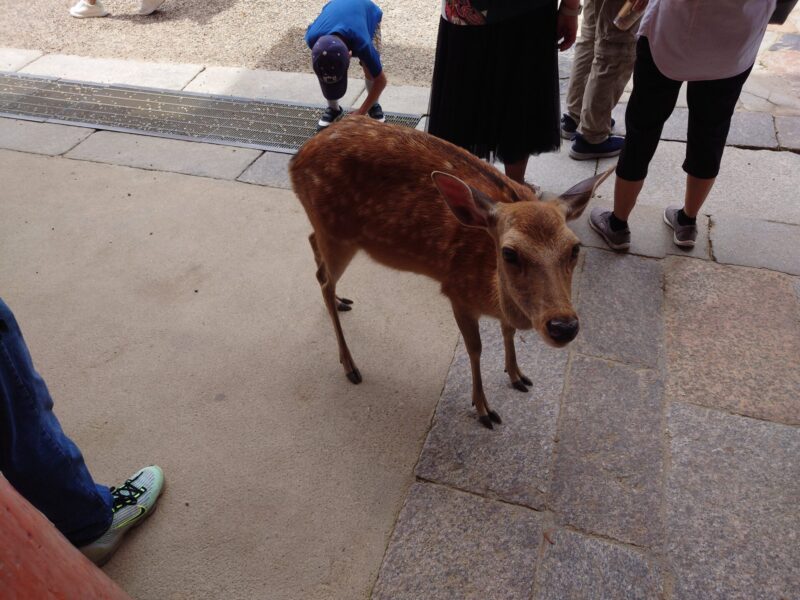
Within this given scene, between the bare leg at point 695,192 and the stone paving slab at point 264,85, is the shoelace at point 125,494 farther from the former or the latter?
the stone paving slab at point 264,85

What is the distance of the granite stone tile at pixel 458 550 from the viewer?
A: 2.23 m

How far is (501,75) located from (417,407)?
194cm

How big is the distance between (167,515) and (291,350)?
1.06m

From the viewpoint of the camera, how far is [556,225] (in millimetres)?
2086

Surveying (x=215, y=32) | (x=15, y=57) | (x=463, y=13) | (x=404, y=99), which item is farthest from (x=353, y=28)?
(x=15, y=57)

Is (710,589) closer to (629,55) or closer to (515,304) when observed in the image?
(515,304)

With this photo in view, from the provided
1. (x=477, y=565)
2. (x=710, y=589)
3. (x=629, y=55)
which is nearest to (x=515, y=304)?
(x=477, y=565)

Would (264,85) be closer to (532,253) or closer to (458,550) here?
(532,253)

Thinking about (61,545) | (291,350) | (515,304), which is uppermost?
(61,545)

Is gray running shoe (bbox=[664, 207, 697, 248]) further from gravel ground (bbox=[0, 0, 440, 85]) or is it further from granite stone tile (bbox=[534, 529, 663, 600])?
gravel ground (bbox=[0, 0, 440, 85])

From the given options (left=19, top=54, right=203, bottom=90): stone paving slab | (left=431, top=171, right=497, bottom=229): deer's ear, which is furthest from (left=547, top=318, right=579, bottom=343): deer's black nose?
(left=19, top=54, right=203, bottom=90): stone paving slab

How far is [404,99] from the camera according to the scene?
17.8ft

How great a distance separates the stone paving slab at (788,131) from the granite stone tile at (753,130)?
0.14ft

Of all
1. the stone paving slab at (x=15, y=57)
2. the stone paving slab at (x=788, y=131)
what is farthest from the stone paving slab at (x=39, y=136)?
the stone paving slab at (x=788, y=131)
